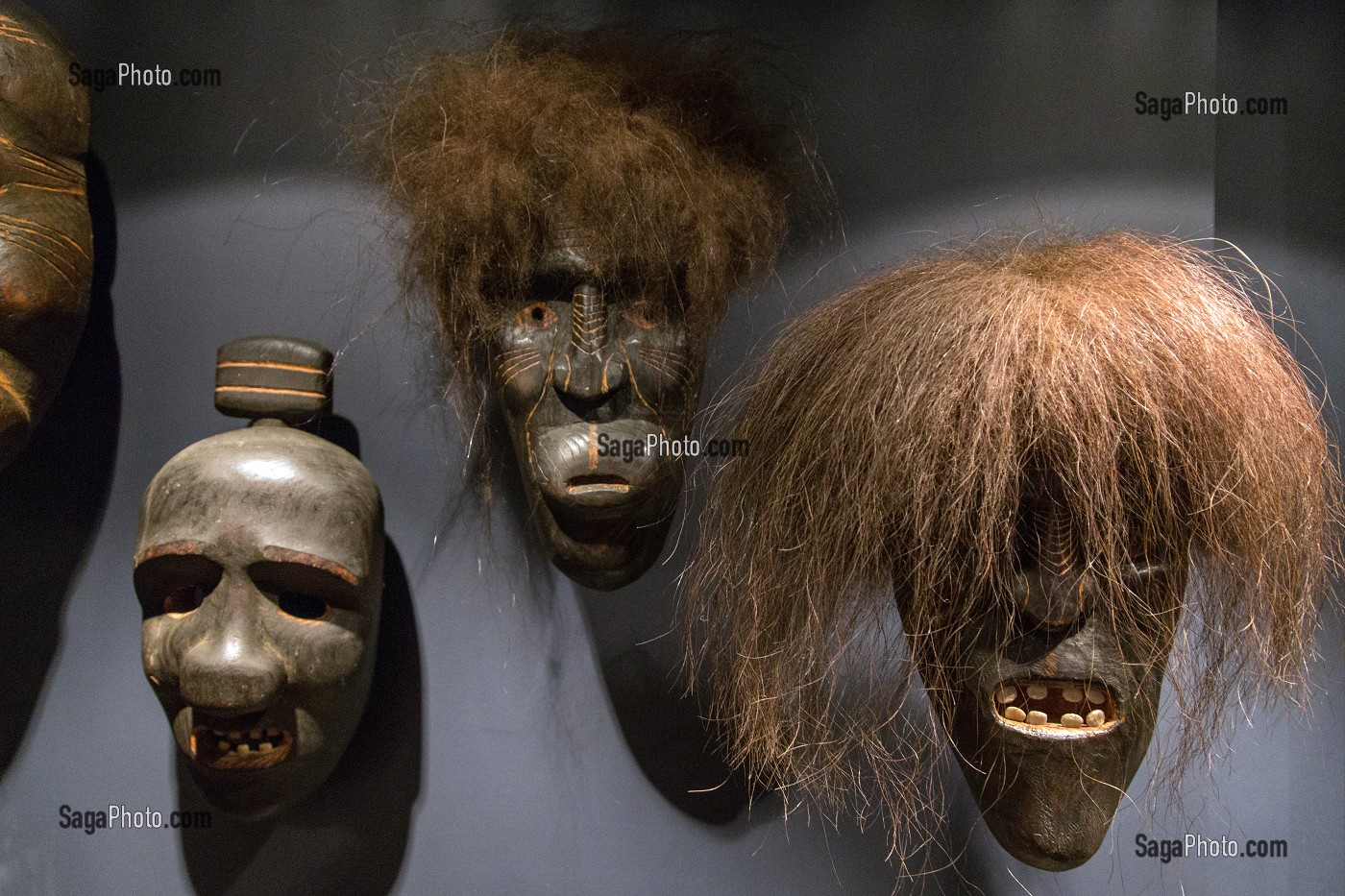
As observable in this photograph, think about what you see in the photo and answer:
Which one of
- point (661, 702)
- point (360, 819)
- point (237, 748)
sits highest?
point (237, 748)

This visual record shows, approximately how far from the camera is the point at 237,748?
1.10 m

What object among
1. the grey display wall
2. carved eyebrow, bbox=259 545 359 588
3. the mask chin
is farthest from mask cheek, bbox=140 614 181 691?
the mask chin

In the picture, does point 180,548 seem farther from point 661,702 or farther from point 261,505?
point 661,702

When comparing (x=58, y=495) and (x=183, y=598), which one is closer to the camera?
(x=183, y=598)

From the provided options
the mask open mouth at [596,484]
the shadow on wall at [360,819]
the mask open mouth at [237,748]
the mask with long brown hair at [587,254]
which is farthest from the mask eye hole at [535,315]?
the mask open mouth at [237,748]

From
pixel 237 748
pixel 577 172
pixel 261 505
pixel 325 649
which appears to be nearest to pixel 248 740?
pixel 237 748

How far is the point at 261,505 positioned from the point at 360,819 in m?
0.44

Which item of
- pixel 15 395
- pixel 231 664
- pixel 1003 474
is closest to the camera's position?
pixel 1003 474

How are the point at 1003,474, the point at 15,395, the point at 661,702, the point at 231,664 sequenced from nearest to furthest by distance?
the point at 1003,474 < the point at 231,664 < the point at 15,395 < the point at 661,702

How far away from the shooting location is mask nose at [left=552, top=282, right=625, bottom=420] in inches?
42.3

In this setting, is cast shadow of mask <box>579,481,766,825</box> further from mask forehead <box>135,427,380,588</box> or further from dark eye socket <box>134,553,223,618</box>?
dark eye socket <box>134,553,223,618</box>

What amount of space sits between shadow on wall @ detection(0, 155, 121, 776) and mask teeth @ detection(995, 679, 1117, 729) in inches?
43.2

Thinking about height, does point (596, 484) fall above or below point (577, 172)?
below

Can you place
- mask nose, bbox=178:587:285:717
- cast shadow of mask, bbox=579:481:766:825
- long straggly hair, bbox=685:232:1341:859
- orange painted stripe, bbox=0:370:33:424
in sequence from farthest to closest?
cast shadow of mask, bbox=579:481:766:825
orange painted stripe, bbox=0:370:33:424
mask nose, bbox=178:587:285:717
long straggly hair, bbox=685:232:1341:859
